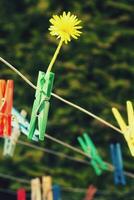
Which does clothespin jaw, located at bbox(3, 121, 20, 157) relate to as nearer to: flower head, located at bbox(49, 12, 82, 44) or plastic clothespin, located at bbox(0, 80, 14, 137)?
plastic clothespin, located at bbox(0, 80, 14, 137)

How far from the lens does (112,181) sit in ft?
14.9

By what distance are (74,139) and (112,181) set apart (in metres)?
0.29

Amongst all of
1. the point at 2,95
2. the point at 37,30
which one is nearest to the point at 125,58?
the point at 37,30

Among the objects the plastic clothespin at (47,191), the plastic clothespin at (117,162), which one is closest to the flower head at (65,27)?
the plastic clothespin at (47,191)

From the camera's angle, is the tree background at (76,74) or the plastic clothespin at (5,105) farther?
the tree background at (76,74)

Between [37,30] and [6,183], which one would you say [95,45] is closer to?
[37,30]

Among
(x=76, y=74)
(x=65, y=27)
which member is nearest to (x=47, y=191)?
(x=65, y=27)

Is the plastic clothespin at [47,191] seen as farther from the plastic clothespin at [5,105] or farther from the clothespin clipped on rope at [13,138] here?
the plastic clothespin at [5,105]

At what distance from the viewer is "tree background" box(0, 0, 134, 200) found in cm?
450

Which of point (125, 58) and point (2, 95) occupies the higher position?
point (125, 58)

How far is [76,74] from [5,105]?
2.34 m

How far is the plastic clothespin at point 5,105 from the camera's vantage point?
217 centimetres

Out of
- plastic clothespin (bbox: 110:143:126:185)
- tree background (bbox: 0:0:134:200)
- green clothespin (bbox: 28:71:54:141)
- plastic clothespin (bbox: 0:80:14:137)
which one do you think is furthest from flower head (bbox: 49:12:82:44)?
tree background (bbox: 0:0:134:200)

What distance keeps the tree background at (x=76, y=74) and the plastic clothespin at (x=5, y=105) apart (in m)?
2.28
